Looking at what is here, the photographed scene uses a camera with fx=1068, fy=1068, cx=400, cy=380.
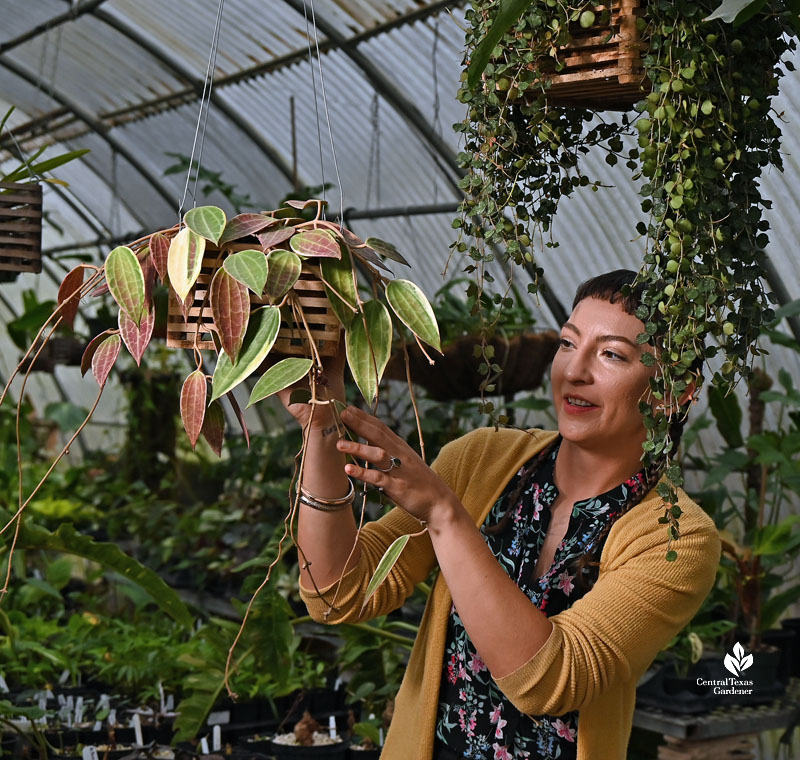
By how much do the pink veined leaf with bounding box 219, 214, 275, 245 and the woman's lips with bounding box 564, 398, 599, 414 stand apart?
0.57m

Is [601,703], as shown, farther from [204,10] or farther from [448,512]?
[204,10]

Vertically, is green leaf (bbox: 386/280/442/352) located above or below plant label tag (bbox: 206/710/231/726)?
above

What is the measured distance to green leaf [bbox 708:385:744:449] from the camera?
12.5 ft

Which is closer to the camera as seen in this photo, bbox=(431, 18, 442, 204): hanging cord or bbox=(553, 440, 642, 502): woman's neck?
bbox=(553, 440, 642, 502): woman's neck

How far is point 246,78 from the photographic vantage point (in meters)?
6.28

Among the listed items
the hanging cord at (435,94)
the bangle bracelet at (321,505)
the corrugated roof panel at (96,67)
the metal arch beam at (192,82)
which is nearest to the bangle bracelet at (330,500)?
the bangle bracelet at (321,505)

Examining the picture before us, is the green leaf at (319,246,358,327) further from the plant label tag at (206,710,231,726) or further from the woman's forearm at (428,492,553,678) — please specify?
the plant label tag at (206,710,231,726)

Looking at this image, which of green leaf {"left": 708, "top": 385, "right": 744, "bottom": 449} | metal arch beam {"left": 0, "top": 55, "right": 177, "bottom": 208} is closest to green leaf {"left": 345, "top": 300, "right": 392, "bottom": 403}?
green leaf {"left": 708, "top": 385, "right": 744, "bottom": 449}

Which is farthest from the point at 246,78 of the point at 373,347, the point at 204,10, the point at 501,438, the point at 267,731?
the point at 373,347

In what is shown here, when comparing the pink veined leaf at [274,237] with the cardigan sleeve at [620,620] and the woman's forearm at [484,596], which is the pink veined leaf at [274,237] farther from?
the cardigan sleeve at [620,620]

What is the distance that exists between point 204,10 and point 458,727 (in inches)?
194

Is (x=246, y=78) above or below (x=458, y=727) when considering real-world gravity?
above

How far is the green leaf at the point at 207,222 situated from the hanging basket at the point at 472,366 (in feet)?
7.27

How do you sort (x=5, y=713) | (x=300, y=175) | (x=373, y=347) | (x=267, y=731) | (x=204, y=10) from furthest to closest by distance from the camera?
(x=300, y=175)
(x=204, y=10)
(x=267, y=731)
(x=5, y=713)
(x=373, y=347)
